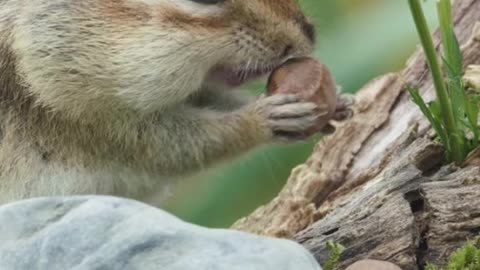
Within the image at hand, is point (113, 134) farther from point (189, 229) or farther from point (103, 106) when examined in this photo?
point (189, 229)

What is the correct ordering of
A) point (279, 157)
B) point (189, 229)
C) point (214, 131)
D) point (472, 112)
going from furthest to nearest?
1. point (279, 157)
2. point (214, 131)
3. point (472, 112)
4. point (189, 229)

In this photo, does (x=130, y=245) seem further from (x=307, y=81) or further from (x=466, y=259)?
(x=307, y=81)

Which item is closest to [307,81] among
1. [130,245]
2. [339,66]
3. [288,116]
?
[288,116]

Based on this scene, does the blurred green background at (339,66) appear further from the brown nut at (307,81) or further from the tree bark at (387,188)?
the brown nut at (307,81)

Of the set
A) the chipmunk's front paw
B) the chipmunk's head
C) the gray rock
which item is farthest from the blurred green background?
the gray rock

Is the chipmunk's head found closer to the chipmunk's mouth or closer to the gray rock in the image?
the chipmunk's mouth

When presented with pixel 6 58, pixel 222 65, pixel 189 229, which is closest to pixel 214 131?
pixel 222 65
